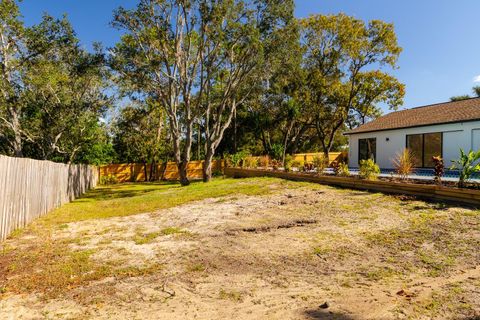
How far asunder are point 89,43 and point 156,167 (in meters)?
14.7

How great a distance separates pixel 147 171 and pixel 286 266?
90.2 ft

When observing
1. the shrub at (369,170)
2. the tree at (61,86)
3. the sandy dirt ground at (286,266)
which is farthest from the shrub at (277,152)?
the sandy dirt ground at (286,266)

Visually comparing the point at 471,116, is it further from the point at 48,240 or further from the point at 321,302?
the point at 48,240

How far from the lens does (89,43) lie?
59.4ft

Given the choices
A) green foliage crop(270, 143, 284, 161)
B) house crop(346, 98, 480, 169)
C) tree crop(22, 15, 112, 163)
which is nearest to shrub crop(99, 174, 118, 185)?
tree crop(22, 15, 112, 163)

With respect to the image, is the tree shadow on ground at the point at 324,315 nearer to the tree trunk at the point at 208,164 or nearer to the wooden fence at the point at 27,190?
the wooden fence at the point at 27,190

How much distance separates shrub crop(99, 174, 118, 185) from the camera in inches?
1083

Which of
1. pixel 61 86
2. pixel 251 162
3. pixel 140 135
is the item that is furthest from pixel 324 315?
pixel 140 135

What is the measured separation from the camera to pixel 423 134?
1652 cm

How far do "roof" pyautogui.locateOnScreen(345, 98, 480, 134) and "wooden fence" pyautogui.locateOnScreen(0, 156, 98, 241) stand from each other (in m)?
16.8

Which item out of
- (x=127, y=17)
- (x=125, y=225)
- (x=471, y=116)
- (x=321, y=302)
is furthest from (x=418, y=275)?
(x=127, y=17)

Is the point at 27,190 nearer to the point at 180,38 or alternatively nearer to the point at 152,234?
the point at 152,234

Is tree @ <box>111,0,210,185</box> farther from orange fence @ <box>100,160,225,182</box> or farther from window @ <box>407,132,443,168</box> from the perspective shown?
window @ <box>407,132,443,168</box>

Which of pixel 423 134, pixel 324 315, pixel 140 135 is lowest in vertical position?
pixel 324 315
